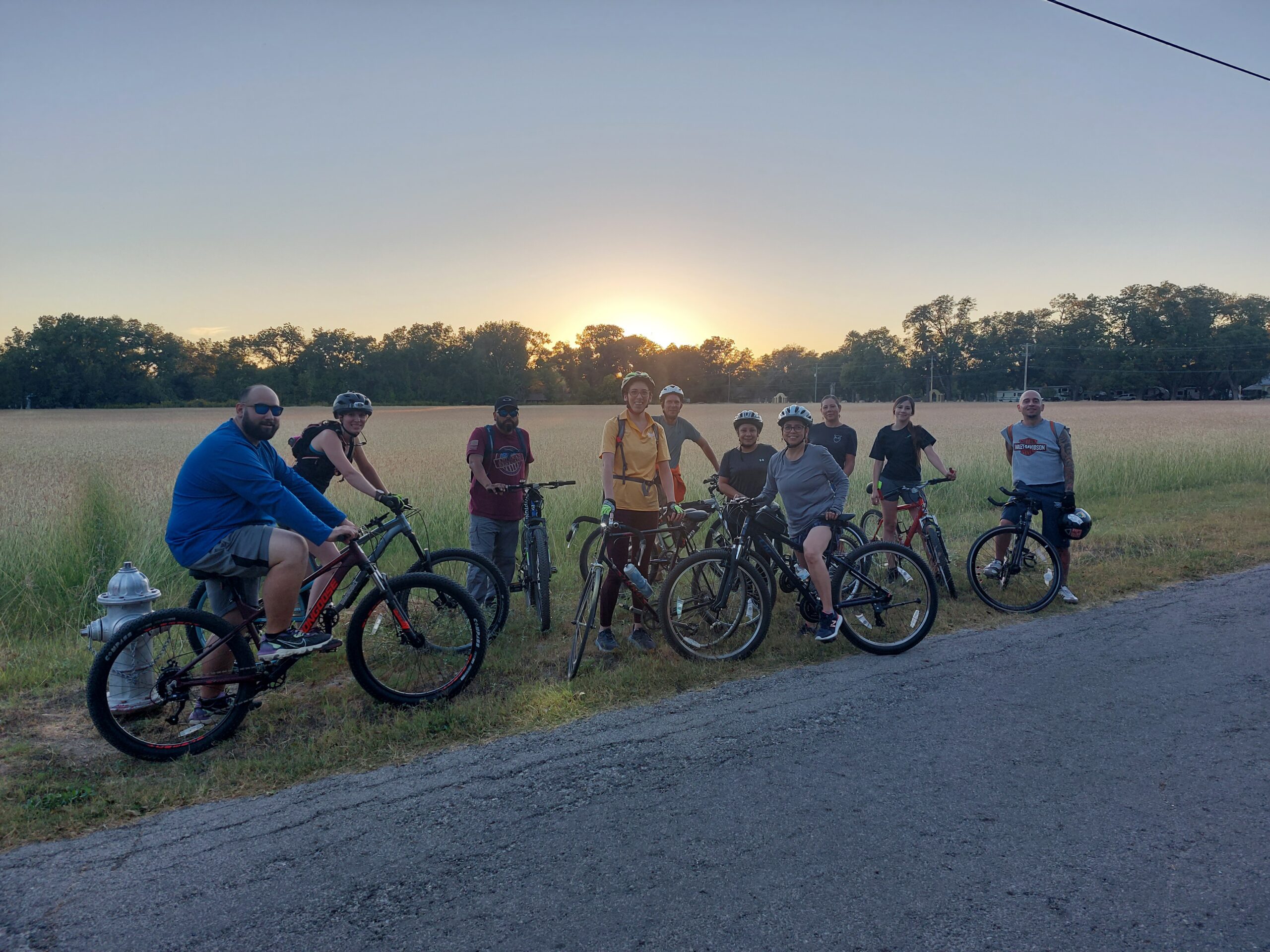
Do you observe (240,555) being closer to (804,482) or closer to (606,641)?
(606,641)

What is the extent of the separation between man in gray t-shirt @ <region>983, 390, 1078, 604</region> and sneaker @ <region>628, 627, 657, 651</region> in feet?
11.4

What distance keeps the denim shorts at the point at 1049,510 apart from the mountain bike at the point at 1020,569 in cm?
5

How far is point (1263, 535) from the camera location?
396 inches

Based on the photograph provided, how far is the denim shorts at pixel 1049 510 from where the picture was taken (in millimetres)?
7402

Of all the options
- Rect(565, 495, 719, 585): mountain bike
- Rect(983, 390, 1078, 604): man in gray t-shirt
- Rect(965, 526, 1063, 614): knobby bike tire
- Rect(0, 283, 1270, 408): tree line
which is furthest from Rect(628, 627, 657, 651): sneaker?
Rect(0, 283, 1270, 408): tree line

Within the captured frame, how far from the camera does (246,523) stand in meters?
4.36

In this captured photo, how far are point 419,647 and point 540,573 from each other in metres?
1.78

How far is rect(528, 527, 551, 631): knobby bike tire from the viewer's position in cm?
658

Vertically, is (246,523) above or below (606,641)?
above

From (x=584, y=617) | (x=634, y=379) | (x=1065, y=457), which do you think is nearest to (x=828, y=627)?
(x=584, y=617)

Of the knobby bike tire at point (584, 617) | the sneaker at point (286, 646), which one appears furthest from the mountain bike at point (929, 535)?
the sneaker at point (286, 646)

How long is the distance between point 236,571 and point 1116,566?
849 cm

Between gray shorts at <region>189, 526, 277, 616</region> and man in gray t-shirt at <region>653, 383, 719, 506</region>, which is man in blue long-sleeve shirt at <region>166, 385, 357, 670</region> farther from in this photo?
man in gray t-shirt at <region>653, 383, 719, 506</region>

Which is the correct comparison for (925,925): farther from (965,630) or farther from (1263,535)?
(1263,535)
